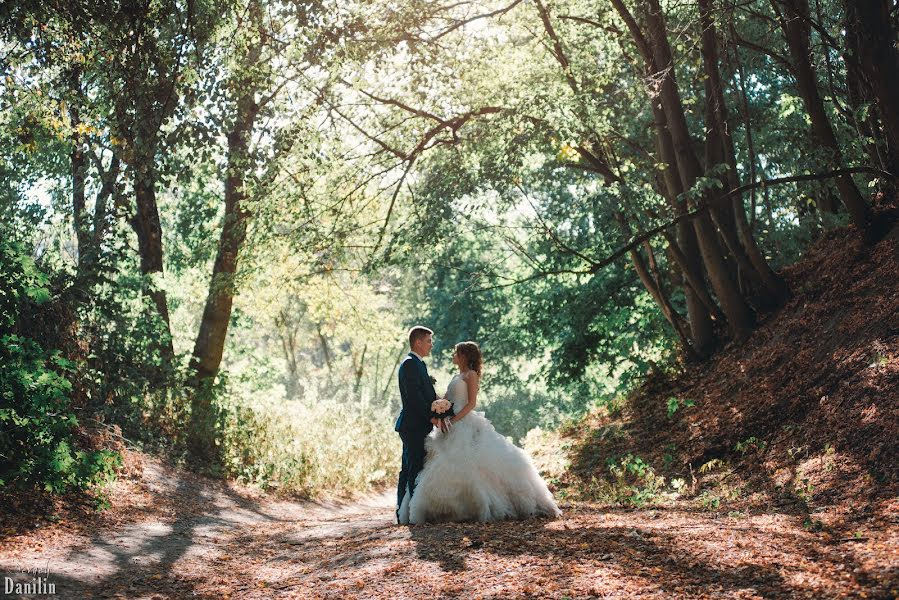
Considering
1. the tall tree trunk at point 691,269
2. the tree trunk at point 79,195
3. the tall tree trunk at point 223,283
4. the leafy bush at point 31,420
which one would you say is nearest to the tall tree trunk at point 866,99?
the tall tree trunk at point 691,269

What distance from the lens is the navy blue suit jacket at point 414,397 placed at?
7.28 meters

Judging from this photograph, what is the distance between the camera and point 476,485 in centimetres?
692

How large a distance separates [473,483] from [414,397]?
3.39 ft

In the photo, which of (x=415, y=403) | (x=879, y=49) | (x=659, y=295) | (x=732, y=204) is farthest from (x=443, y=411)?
(x=659, y=295)

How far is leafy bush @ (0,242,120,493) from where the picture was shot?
21.7 feet

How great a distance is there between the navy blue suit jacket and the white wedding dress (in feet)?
0.99

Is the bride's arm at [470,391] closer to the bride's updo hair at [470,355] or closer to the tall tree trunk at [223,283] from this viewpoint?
the bride's updo hair at [470,355]

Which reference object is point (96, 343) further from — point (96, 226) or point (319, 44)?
point (319, 44)

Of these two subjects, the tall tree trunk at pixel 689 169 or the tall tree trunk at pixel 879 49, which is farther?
the tall tree trunk at pixel 689 169

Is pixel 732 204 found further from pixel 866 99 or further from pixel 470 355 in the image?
pixel 470 355

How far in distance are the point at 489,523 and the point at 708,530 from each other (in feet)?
6.62

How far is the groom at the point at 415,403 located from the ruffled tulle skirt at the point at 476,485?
23cm

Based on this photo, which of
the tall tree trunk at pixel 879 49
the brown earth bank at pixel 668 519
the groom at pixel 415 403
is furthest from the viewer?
the tall tree trunk at pixel 879 49

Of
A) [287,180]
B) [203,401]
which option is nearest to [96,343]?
[203,401]
